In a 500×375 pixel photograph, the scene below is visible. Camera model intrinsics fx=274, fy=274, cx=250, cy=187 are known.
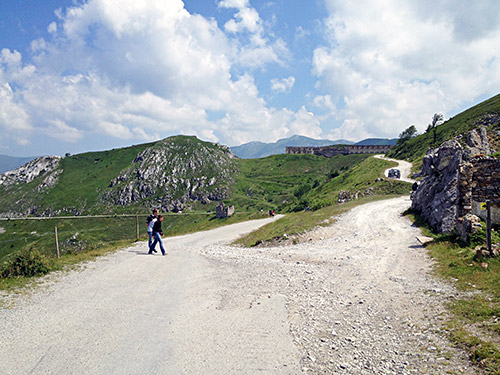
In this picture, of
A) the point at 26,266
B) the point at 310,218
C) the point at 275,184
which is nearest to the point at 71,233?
the point at 310,218

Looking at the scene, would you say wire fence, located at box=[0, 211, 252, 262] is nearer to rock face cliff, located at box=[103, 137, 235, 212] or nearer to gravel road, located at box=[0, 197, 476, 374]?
rock face cliff, located at box=[103, 137, 235, 212]

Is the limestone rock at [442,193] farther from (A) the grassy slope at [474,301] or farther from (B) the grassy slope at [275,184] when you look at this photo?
(B) the grassy slope at [275,184]

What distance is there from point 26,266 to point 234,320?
10.9m

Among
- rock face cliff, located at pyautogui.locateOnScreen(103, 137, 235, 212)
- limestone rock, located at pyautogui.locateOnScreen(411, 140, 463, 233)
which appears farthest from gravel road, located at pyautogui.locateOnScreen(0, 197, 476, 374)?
rock face cliff, located at pyautogui.locateOnScreen(103, 137, 235, 212)

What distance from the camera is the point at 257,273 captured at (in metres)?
14.5

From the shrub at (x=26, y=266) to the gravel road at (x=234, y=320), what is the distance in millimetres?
961

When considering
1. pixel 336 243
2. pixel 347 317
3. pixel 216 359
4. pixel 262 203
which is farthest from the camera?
pixel 262 203

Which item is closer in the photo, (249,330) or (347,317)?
(249,330)

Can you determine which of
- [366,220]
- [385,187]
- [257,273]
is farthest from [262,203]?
[257,273]

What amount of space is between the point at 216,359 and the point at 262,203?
5329 inches

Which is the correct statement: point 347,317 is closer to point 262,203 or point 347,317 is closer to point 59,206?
point 262,203

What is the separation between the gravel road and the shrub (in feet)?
3.15

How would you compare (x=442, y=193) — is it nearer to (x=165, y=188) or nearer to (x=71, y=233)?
(x=71, y=233)

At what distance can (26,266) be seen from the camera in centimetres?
1311
